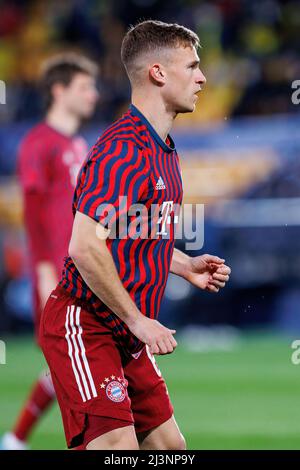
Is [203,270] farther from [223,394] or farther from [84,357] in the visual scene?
[223,394]

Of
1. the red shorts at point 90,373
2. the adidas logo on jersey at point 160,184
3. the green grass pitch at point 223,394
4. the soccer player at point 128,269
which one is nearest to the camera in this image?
the soccer player at point 128,269

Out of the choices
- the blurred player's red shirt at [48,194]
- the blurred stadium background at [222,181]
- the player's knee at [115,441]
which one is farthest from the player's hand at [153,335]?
the blurred stadium background at [222,181]

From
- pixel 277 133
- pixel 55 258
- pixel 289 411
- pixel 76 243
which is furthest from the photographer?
pixel 277 133

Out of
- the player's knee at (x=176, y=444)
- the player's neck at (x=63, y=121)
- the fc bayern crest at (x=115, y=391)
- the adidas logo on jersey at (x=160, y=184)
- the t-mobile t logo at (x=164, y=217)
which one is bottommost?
the player's knee at (x=176, y=444)

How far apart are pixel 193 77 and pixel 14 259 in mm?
10480

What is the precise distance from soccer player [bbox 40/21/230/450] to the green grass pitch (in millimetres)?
2485

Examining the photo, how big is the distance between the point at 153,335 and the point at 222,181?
1038 centimetres

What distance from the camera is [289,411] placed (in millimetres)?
8539

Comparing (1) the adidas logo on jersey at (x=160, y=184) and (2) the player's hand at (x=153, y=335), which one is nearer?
(2) the player's hand at (x=153, y=335)

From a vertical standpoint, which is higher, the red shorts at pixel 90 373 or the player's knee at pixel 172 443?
the red shorts at pixel 90 373

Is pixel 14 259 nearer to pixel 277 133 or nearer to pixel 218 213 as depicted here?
pixel 218 213

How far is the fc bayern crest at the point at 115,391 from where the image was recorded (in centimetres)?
427

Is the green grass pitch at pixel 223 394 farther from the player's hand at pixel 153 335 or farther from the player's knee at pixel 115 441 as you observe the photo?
the player's hand at pixel 153 335
